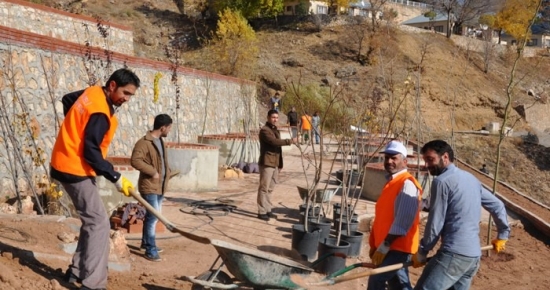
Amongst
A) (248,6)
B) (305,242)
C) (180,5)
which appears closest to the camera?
(305,242)

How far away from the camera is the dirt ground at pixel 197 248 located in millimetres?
4680

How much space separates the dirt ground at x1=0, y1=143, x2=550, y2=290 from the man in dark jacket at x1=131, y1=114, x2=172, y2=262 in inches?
8.5

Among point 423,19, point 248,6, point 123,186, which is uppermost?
point 423,19

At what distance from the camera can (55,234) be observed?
530 centimetres

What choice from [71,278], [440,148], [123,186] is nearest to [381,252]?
[440,148]

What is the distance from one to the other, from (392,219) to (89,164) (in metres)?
2.33

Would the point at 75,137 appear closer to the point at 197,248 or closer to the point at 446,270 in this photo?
the point at 446,270

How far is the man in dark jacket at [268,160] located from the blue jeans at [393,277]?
160 inches

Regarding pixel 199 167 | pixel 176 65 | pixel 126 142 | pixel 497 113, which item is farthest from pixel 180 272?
pixel 497 113

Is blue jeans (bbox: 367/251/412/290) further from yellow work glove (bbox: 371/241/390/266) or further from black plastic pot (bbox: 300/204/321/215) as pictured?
black plastic pot (bbox: 300/204/321/215)

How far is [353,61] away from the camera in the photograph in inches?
1667

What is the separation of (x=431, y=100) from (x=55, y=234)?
3678 centimetres

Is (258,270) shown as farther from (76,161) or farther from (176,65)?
(176,65)

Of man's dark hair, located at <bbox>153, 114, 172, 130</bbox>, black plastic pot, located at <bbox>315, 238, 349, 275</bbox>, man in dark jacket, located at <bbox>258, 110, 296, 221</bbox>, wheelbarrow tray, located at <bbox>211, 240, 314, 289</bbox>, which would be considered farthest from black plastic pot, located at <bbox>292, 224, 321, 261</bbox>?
wheelbarrow tray, located at <bbox>211, 240, 314, 289</bbox>
